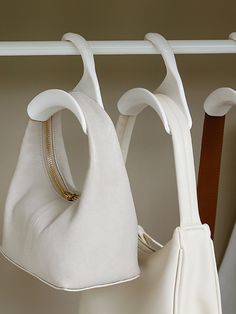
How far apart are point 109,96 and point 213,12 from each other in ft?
0.73

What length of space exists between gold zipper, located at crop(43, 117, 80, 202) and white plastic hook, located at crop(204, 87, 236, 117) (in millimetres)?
195

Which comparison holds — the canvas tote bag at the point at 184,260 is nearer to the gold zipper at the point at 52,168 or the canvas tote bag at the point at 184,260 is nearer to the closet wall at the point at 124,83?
the gold zipper at the point at 52,168

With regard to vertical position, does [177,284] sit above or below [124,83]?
below

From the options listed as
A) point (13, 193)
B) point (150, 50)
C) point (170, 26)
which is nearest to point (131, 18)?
point (170, 26)

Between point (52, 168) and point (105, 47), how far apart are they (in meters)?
0.15

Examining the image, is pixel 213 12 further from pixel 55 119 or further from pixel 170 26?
pixel 55 119

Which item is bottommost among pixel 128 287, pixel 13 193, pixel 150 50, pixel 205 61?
pixel 128 287

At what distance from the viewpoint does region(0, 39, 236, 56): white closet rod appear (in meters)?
0.74

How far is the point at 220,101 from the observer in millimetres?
779

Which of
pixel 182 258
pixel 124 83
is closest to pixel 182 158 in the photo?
pixel 182 258

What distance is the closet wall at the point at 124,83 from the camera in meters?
1.03

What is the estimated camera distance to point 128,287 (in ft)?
2.52

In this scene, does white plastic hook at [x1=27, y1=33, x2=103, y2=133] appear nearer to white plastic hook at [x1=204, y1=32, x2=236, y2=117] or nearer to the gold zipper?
the gold zipper

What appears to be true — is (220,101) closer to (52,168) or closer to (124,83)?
(52,168)
